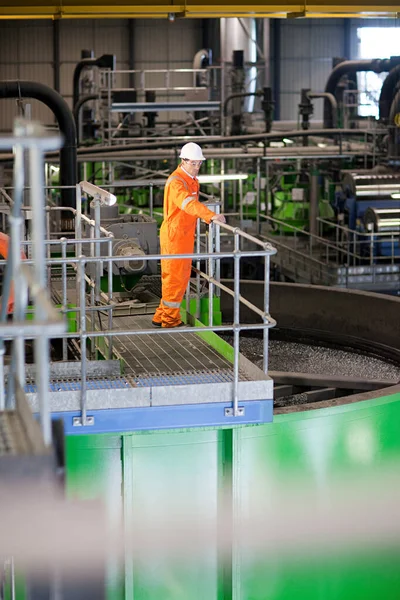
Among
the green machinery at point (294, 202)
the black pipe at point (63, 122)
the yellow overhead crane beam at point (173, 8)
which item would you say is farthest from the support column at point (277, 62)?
the yellow overhead crane beam at point (173, 8)

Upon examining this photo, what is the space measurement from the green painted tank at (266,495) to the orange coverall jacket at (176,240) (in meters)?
1.67

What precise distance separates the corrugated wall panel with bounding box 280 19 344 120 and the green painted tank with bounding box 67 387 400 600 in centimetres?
3005

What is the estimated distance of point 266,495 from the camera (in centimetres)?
725

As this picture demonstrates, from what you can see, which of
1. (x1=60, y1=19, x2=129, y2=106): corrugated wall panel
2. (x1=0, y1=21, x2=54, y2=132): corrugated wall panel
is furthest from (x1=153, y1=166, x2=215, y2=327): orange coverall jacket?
(x1=60, y1=19, x2=129, y2=106): corrugated wall panel

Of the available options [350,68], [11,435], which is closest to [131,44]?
[350,68]

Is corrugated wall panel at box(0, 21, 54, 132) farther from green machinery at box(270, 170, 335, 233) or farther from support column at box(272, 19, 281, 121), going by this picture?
green machinery at box(270, 170, 335, 233)

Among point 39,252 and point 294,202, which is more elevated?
point 39,252

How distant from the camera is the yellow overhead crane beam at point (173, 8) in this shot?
13.0 m

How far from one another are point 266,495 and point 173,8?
7.72 m

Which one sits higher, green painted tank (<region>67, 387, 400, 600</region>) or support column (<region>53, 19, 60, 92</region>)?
support column (<region>53, 19, 60, 92</region>)

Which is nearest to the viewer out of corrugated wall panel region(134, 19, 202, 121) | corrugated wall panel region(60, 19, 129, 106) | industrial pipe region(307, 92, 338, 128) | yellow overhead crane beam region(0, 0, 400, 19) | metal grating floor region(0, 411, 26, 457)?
metal grating floor region(0, 411, 26, 457)

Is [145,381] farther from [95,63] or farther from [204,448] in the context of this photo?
[95,63]

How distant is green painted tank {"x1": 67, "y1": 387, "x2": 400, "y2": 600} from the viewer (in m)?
6.95

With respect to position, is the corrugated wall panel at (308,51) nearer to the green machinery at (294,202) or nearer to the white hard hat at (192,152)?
the green machinery at (294,202)
